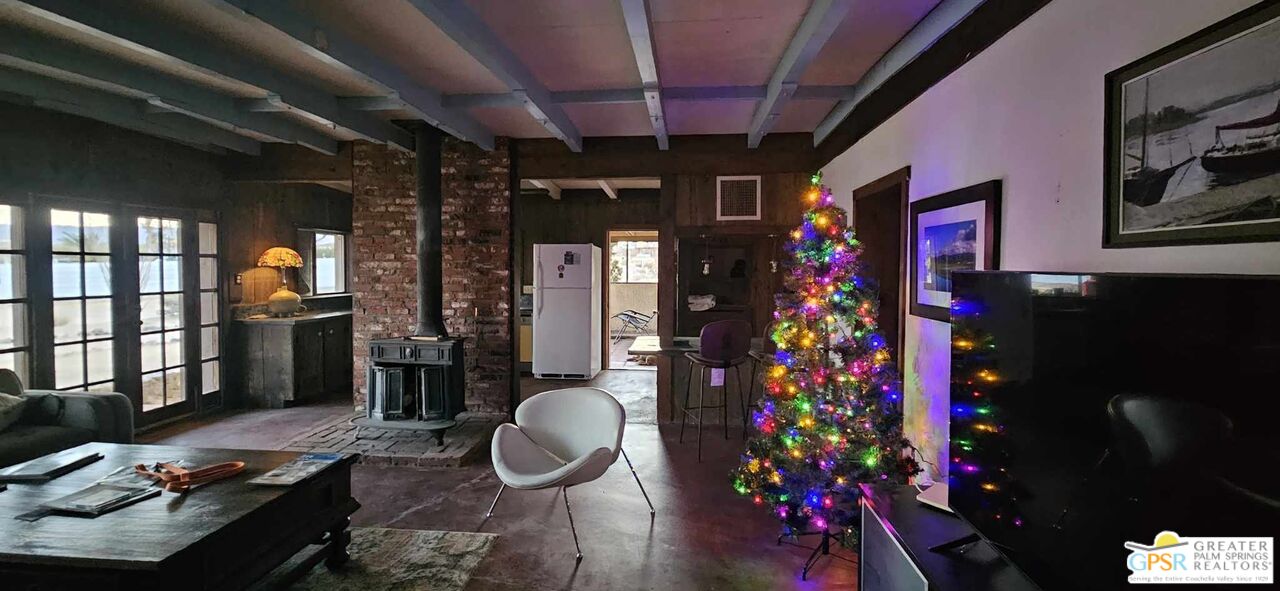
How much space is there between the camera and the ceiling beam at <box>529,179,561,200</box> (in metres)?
7.04

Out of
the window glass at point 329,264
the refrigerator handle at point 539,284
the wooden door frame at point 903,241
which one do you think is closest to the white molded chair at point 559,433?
the wooden door frame at point 903,241

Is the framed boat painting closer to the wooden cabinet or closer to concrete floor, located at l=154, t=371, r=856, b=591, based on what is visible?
concrete floor, located at l=154, t=371, r=856, b=591

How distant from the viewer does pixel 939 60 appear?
2.62 meters

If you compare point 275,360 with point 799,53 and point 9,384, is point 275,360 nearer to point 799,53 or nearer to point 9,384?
point 9,384

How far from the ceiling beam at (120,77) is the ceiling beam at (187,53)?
25 centimetres

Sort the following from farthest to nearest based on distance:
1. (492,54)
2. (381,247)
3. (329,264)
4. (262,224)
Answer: (329,264)
(262,224)
(381,247)
(492,54)

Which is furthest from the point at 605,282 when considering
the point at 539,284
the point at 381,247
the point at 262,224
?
the point at 262,224

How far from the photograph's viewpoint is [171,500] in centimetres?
229

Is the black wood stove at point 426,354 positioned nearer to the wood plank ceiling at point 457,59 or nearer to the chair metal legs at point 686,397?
the wood plank ceiling at point 457,59

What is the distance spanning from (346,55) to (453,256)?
8.15 feet

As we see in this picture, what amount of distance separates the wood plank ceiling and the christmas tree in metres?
0.84

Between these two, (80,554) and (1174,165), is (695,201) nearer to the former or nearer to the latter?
(1174,165)

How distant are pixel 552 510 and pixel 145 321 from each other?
157 inches

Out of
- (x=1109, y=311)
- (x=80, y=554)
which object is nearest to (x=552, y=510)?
(x=80, y=554)
